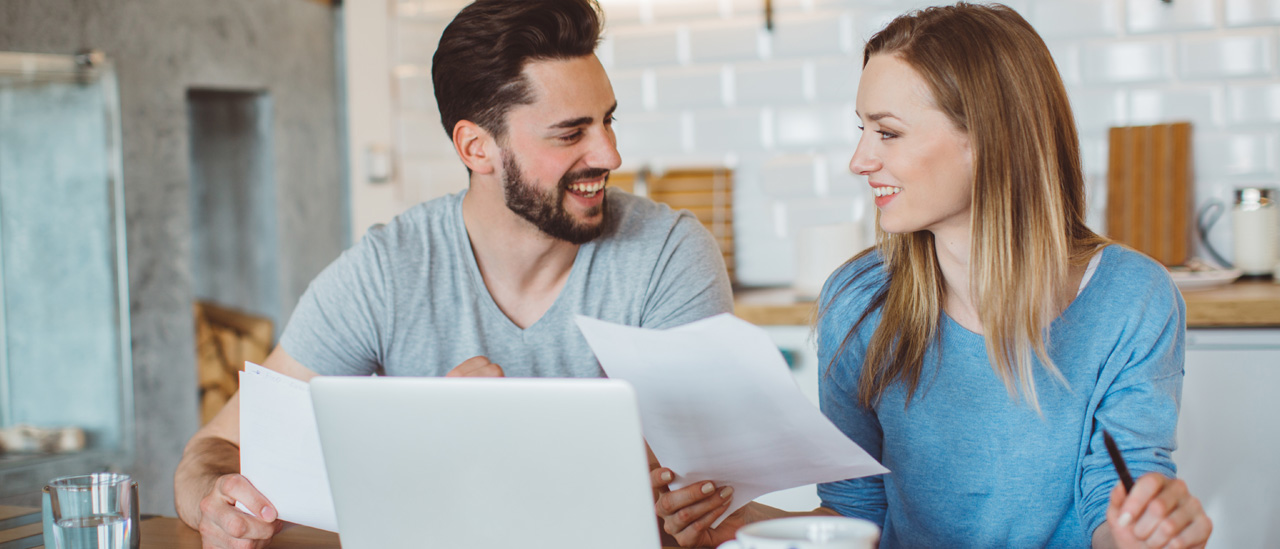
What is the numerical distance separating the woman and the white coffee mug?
45 cm

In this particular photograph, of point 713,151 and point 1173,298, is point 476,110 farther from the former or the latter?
point 713,151

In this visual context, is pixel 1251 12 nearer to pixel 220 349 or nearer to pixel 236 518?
pixel 236 518

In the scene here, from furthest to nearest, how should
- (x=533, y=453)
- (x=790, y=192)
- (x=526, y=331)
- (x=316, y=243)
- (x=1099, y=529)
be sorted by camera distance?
(x=316, y=243)
(x=790, y=192)
(x=526, y=331)
(x=1099, y=529)
(x=533, y=453)

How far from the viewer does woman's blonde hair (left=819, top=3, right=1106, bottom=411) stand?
1180 millimetres

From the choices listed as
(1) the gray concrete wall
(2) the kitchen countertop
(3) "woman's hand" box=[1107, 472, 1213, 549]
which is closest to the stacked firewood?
(1) the gray concrete wall

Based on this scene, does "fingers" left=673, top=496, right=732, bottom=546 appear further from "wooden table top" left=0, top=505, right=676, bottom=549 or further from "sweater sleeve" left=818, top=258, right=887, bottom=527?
"wooden table top" left=0, top=505, right=676, bottom=549

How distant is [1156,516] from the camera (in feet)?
2.80

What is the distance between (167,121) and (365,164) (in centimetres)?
64

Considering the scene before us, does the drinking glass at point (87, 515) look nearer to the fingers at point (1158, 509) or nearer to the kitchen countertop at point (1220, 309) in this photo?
the fingers at point (1158, 509)

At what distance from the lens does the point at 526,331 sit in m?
1.54

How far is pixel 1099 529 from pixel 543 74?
97 cm

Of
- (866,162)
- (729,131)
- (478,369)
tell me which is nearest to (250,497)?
(478,369)

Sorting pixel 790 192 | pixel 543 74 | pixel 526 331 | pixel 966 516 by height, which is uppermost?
pixel 543 74

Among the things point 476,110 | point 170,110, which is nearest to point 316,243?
point 170,110
